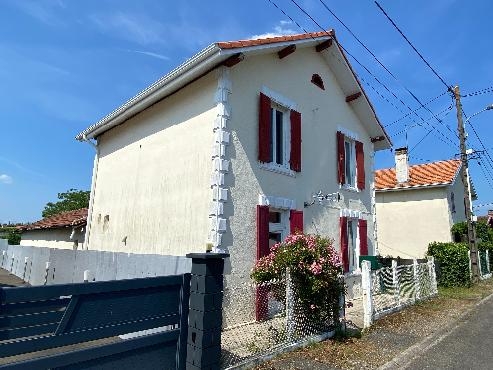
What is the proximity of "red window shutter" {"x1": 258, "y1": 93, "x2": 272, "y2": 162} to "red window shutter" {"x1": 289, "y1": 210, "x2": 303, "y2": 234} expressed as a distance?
155 centimetres

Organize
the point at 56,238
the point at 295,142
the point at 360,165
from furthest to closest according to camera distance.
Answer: the point at 56,238, the point at 360,165, the point at 295,142

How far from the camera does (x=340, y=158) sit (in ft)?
37.2

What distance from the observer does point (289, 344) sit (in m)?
5.76

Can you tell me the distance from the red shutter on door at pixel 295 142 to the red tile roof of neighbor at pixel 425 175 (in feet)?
42.0

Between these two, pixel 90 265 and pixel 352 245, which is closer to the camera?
pixel 90 265

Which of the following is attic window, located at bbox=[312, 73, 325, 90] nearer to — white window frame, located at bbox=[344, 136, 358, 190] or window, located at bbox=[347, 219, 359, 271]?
white window frame, located at bbox=[344, 136, 358, 190]

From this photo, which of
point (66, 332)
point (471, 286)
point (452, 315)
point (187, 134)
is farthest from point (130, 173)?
point (471, 286)

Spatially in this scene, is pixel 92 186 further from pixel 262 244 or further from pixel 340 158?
pixel 340 158

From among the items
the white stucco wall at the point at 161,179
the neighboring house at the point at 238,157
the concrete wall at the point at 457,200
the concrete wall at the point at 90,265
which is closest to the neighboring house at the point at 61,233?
the concrete wall at the point at 90,265

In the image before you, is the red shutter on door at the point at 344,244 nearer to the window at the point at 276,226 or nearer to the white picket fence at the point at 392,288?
the white picket fence at the point at 392,288

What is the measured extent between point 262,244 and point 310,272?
1776mm

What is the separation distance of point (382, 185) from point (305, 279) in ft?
54.3

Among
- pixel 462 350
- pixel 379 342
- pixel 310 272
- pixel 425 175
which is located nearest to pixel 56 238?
pixel 310 272

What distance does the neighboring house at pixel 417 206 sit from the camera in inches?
746
